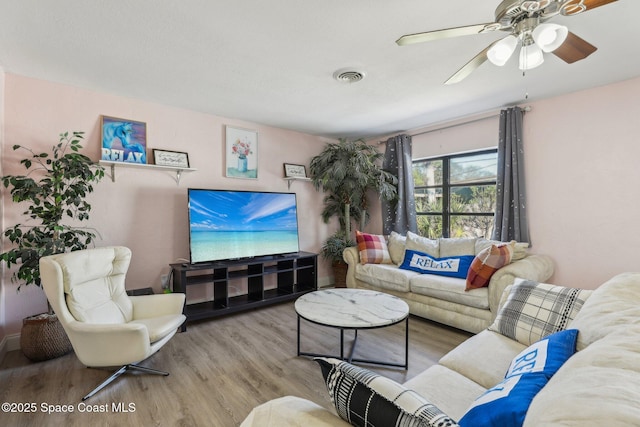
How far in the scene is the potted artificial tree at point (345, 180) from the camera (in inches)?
164

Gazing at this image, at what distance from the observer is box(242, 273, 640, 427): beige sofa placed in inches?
20.0

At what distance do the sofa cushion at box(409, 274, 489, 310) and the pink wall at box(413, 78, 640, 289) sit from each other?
1.08 meters

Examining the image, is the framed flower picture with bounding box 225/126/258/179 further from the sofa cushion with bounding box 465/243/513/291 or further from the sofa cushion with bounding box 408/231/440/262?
the sofa cushion with bounding box 465/243/513/291

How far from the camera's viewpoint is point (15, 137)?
2.55 meters

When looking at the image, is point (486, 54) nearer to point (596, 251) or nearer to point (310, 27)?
point (310, 27)

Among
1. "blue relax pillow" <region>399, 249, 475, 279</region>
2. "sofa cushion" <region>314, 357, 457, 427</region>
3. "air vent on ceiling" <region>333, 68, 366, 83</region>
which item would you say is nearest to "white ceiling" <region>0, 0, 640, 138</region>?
"air vent on ceiling" <region>333, 68, 366, 83</region>

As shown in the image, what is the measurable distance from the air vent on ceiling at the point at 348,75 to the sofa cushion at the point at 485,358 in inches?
85.7

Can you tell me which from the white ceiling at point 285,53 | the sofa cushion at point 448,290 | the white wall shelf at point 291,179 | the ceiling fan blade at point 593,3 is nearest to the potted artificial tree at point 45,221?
the white ceiling at point 285,53

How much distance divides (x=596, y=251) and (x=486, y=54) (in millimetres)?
2462

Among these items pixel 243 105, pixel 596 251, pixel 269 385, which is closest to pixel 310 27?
pixel 243 105

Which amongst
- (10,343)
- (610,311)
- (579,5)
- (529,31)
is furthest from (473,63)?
(10,343)

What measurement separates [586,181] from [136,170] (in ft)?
15.3

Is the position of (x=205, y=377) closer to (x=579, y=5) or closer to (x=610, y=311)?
(x=610, y=311)

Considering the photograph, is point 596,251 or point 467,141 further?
point 467,141
